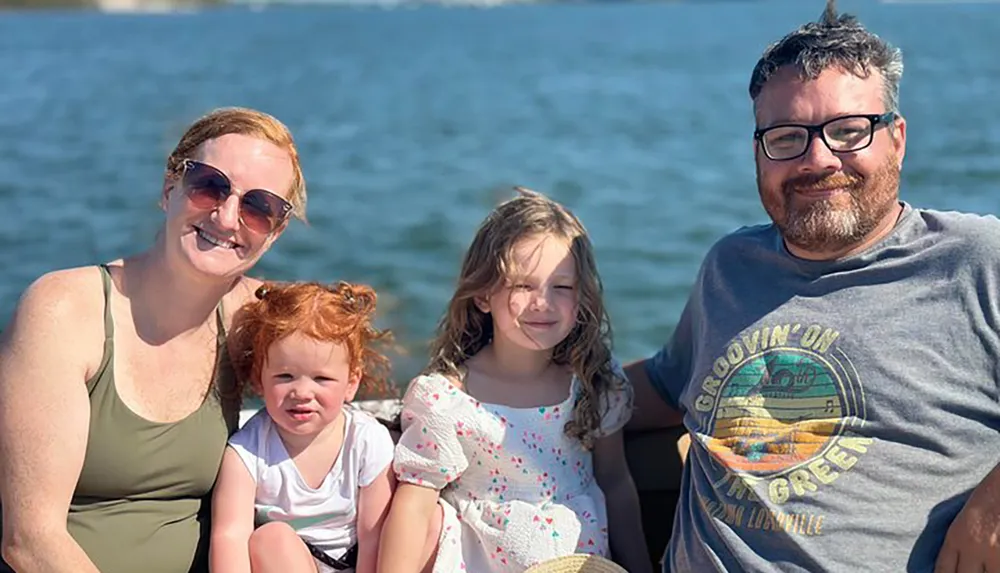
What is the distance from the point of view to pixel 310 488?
2852 mm

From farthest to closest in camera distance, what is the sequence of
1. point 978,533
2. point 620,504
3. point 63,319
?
point 620,504 → point 63,319 → point 978,533

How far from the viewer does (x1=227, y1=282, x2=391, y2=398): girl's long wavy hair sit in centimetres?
278

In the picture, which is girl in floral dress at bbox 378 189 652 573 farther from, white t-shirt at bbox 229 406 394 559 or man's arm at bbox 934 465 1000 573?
man's arm at bbox 934 465 1000 573

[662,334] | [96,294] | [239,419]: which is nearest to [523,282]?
[239,419]

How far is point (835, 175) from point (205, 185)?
1.48 metres

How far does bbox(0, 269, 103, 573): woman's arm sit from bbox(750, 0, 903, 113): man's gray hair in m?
1.76

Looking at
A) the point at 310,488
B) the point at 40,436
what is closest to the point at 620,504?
the point at 310,488

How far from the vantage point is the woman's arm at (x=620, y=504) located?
2.99 m

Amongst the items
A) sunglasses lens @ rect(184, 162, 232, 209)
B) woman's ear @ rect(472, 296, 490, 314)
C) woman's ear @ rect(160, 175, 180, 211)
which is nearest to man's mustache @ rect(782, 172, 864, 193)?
woman's ear @ rect(472, 296, 490, 314)

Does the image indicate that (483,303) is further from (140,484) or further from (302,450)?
(140,484)

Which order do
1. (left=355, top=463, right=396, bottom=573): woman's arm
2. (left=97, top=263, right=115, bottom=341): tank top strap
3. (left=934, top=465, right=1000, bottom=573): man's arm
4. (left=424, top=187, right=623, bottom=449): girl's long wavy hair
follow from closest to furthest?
(left=934, top=465, right=1000, bottom=573): man's arm
(left=97, top=263, right=115, bottom=341): tank top strap
(left=355, top=463, right=396, bottom=573): woman's arm
(left=424, top=187, right=623, bottom=449): girl's long wavy hair

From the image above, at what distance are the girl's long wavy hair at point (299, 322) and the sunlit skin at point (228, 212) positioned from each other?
0.13 meters

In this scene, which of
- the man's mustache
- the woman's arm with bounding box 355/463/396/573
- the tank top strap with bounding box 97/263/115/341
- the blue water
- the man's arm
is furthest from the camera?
the blue water

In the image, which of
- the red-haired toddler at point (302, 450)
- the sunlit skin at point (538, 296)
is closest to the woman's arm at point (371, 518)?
the red-haired toddler at point (302, 450)
